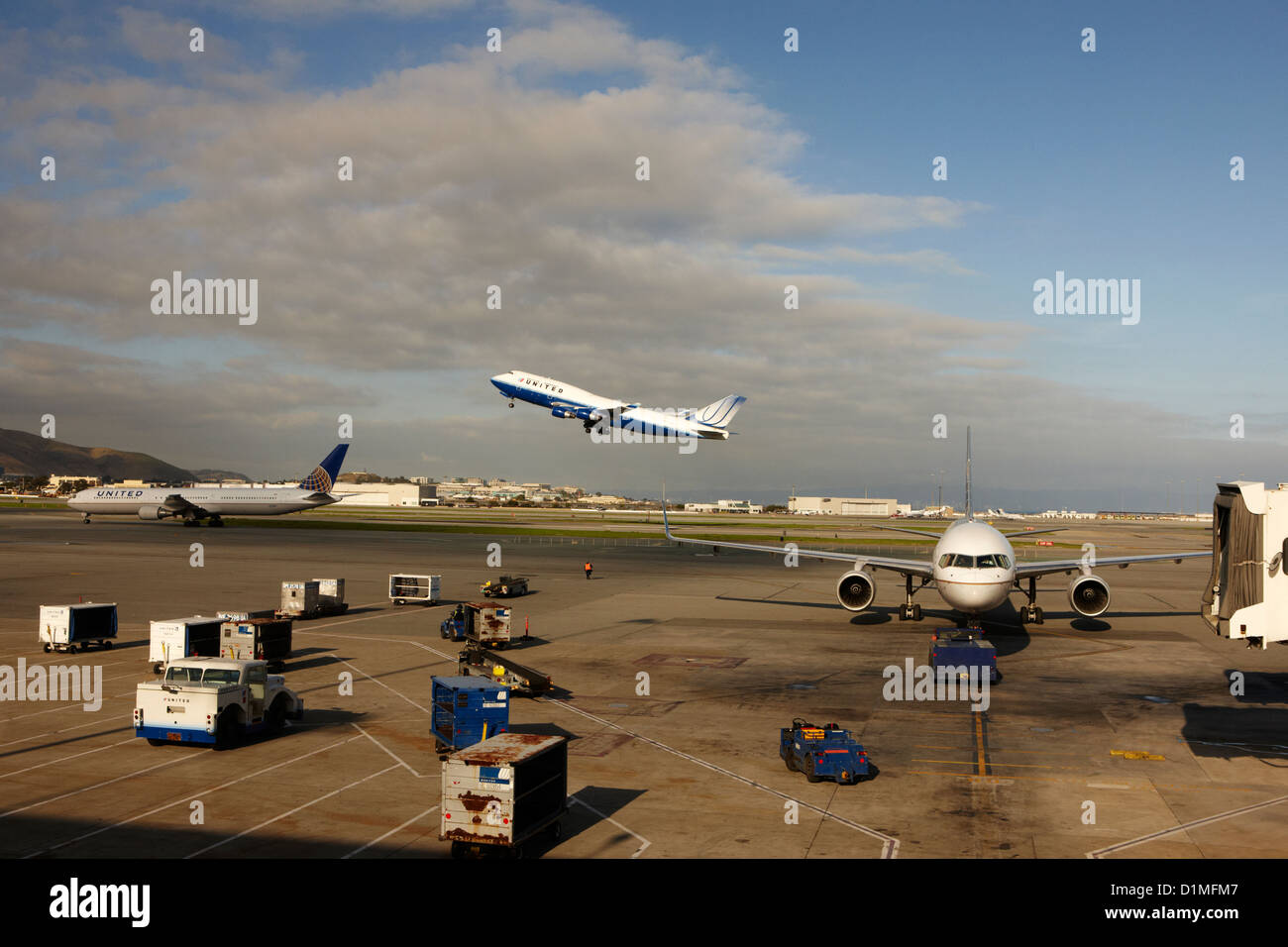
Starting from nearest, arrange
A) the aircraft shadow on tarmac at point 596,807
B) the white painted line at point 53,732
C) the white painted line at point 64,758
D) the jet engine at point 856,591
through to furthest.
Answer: the aircraft shadow on tarmac at point 596,807 < the white painted line at point 64,758 < the white painted line at point 53,732 < the jet engine at point 856,591

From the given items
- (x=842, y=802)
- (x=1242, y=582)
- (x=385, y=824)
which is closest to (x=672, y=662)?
(x=842, y=802)

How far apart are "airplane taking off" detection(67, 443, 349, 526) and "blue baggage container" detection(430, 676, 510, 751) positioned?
108668 mm

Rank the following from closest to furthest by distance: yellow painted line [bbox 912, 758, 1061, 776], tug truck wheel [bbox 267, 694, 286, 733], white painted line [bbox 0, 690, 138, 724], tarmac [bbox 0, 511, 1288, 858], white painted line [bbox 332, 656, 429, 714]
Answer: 1. tarmac [bbox 0, 511, 1288, 858]
2. yellow painted line [bbox 912, 758, 1061, 776]
3. tug truck wheel [bbox 267, 694, 286, 733]
4. white painted line [bbox 0, 690, 138, 724]
5. white painted line [bbox 332, 656, 429, 714]

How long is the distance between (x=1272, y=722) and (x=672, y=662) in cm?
2070

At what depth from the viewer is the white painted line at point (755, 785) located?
16.1m

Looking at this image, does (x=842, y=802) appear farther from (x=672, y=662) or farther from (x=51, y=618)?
(x=51, y=618)

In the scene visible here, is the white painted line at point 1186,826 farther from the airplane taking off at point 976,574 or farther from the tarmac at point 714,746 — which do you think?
the airplane taking off at point 976,574

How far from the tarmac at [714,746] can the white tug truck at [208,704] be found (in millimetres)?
566

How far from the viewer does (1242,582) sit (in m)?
17.1

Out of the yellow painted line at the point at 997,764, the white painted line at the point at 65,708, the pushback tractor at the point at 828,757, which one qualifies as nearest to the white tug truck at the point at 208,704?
the white painted line at the point at 65,708

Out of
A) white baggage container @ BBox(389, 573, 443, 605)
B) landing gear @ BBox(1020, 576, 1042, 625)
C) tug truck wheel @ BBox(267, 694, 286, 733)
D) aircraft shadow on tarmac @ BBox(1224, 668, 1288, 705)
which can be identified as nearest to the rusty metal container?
tug truck wheel @ BBox(267, 694, 286, 733)

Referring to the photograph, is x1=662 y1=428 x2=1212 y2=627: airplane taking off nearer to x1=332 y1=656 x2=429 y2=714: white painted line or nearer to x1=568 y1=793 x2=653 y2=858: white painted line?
x1=332 y1=656 x2=429 y2=714: white painted line

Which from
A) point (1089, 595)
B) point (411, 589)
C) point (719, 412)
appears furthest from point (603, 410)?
point (1089, 595)

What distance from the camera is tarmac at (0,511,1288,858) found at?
54.2 feet
